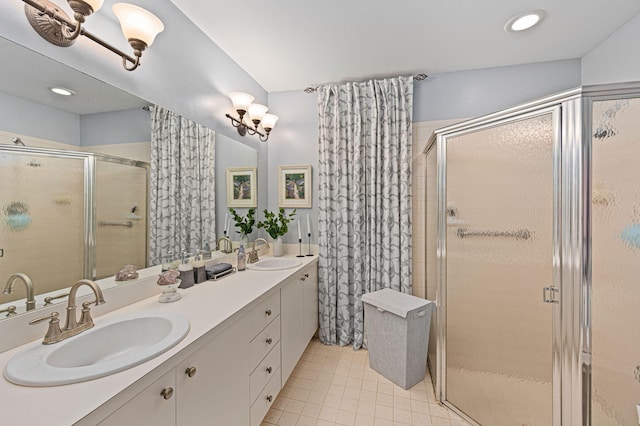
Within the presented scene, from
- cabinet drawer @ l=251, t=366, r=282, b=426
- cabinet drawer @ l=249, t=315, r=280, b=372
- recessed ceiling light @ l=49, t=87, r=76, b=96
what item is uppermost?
recessed ceiling light @ l=49, t=87, r=76, b=96

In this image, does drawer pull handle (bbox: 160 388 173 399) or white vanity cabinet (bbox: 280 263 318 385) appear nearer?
drawer pull handle (bbox: 160 388 173 399)

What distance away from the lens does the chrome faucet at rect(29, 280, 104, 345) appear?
0.89m

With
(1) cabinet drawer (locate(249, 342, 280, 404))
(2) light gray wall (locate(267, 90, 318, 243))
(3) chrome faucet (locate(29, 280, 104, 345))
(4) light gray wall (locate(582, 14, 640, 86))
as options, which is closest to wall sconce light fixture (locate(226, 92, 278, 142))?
(2) light gray wall (locate(267, 90, 318, 243))

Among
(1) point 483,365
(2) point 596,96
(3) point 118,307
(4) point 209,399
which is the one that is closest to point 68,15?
(3) point 118,307

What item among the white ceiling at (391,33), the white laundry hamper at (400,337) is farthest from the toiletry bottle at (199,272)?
the white ceiling at (391,33)

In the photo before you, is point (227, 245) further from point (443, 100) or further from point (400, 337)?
point (443, 100)

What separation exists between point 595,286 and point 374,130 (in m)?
1.78

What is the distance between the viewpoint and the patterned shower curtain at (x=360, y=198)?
2.35 meters

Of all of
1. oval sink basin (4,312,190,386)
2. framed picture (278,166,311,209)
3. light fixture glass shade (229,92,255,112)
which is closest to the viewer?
oval sink basin (4,312,190,386)

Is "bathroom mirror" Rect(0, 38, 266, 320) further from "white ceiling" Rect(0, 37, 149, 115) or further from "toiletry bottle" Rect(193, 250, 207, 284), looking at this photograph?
"toiletry bottle" Rect(193, 250, 207, 284)

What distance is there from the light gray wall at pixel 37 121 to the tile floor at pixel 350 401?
1.81 meters

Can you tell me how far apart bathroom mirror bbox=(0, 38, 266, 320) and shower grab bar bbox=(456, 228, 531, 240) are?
1.85m

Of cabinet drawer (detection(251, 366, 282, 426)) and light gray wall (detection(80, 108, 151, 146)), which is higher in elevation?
light gray wall (detection(80, 108, 151, 146))

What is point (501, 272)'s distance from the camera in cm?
145
